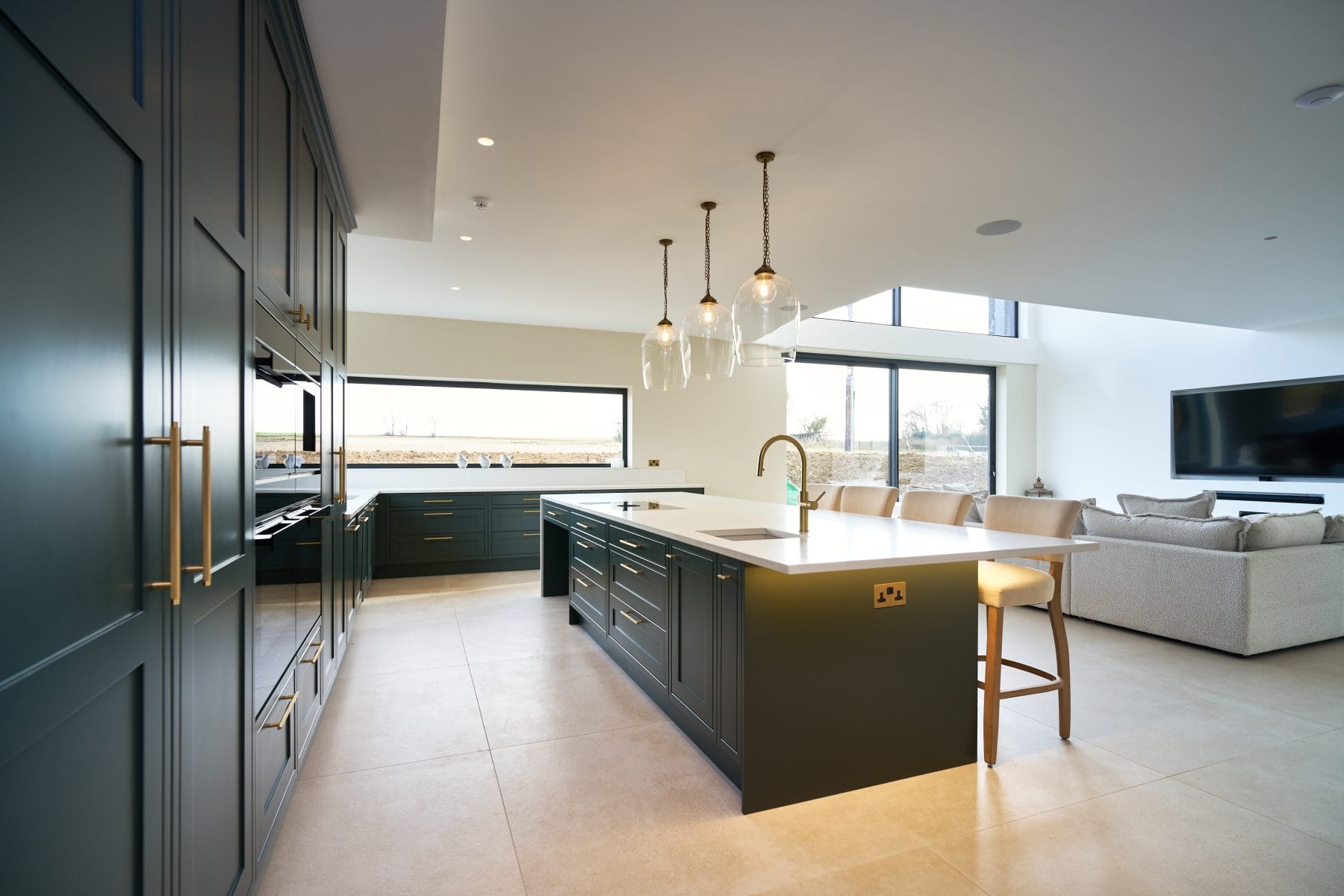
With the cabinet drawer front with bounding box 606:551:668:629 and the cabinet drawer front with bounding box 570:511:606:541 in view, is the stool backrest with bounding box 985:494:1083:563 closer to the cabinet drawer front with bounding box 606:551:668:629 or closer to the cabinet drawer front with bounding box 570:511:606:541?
the cabinet drawer front with bounding box 606:551:668:629

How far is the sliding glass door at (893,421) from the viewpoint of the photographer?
27.4 ft

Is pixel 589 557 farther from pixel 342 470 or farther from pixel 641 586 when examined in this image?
pixel 342 470

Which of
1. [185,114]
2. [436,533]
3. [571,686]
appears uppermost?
[185,114]

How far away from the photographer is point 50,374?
29.0 inches

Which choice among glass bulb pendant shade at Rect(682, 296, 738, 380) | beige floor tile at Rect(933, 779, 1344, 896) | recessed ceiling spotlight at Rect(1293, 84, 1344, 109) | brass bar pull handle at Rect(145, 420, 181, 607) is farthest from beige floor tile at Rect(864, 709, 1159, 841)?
recessed ceiling spotlight at Rect(1293, 84, 1344, 109)

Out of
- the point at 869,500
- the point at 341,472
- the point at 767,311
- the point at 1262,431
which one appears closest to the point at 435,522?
the point at 341,472

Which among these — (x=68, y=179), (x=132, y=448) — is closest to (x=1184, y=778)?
(x=132, y=448)

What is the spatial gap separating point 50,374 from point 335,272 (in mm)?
2621

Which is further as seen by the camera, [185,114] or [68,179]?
[185,114]

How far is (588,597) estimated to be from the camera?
13.3 ft

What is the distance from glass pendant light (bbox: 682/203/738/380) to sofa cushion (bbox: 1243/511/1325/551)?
3.06 meters

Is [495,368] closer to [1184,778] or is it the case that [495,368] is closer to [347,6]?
[347,6]

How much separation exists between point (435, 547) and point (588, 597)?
265 centimetres

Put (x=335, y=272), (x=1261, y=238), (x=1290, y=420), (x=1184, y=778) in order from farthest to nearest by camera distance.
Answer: (x=1290, y=420) < (x=1261, y=238) < (x=335, y=272) < (x=1184, y=778)
